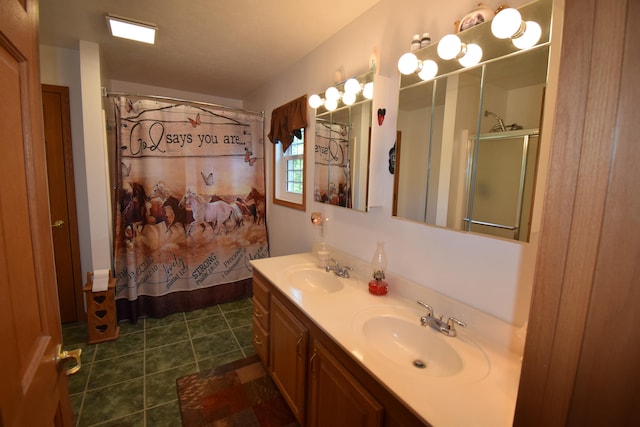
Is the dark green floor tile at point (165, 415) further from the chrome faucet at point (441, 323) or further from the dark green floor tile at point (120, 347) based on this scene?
the chrome faucet at point (441, 323)

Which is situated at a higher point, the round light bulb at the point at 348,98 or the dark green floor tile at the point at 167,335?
the round light bulb at the point at 348,98

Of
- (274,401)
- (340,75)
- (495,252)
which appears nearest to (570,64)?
(495,252)

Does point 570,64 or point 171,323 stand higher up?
point 570,64

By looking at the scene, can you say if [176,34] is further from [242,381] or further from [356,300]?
[242,381]

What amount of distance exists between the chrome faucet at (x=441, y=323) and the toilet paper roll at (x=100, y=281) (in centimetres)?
242

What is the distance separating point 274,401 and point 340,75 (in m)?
2.14

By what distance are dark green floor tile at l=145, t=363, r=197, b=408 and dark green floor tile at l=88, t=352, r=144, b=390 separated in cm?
14

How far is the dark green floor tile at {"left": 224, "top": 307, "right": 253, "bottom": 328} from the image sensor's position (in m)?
2.70

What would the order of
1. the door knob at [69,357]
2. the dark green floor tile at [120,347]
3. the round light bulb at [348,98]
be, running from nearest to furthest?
Answer: the door knob at [69,357], the round light bulb at [348,98], the dark green floor tile at [120,347]

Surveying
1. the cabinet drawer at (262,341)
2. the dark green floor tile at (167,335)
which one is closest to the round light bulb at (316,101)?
the cabinet drawer at (262,341)

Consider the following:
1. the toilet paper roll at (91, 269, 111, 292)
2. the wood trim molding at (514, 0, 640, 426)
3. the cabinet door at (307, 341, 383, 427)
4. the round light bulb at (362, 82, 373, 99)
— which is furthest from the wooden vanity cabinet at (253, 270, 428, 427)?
the toilet paper roll at (91, 269, 111, 292)

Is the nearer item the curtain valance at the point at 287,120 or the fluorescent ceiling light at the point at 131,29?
the fluorescent ceiling light at the point at 131,29

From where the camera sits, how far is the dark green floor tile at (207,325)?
2.54 metres

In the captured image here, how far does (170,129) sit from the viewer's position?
2656mm
